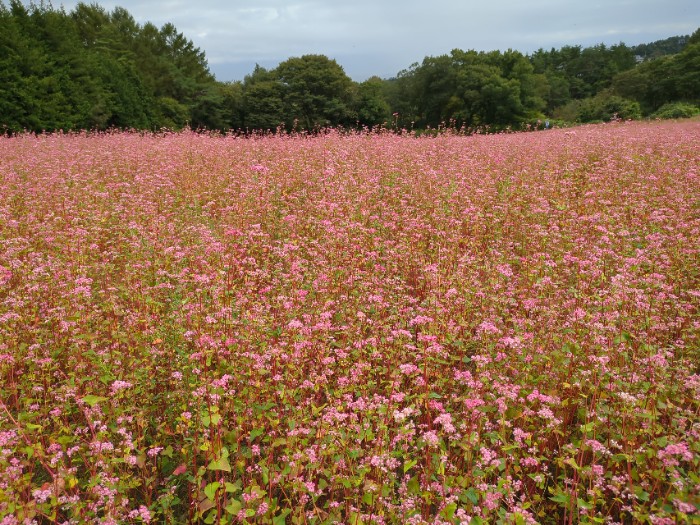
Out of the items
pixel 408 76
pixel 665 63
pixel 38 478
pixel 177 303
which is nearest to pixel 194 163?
pixel 177 303

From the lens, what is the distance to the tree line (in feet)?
78.2

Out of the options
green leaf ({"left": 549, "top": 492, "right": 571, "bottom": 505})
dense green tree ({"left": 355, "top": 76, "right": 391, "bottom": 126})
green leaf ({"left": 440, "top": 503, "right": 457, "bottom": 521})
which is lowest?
green leaf ({"left": 549, "top": 492, "right": 571, "bottom": 505})

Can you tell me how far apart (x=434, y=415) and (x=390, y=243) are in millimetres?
2867

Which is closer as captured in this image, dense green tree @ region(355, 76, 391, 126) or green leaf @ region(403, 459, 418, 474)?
green leaf @ region(403, 459, 418, 474)

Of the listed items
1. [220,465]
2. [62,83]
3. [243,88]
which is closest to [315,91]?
[243,88]

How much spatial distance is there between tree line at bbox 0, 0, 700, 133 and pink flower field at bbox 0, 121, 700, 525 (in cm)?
2067

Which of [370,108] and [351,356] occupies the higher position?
[370,108]

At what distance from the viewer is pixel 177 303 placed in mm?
3912

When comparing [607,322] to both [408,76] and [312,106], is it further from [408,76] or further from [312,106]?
[408,76]

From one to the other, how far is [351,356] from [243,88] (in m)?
50.7

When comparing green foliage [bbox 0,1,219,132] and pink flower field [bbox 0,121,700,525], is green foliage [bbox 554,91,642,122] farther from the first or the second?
green foliage [bbox 0,1,219,132]

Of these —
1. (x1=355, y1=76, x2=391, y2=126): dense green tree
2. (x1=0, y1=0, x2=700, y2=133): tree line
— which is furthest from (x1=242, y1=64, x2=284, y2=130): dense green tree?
(x1=355, y1=76, x2=391, y2=126): dense green tree

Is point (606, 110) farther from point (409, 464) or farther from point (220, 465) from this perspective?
point (220, 465)

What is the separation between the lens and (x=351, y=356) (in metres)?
3.85
